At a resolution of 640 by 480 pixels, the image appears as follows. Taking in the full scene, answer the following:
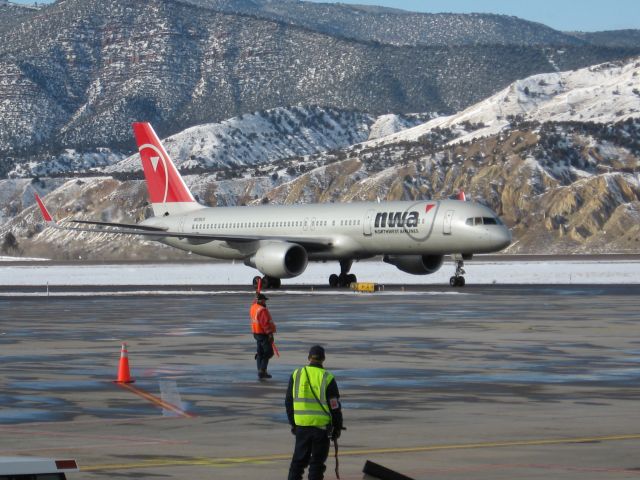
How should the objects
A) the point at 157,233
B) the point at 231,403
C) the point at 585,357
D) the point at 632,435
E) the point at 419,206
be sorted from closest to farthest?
the point at 632,435
the point at 231,403
the point at 585,357
the point at 419,206
the point at 157,233

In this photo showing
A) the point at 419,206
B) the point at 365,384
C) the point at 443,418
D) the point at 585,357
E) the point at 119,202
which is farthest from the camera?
A: the point at 119,202

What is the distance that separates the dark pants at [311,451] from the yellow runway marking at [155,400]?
23.6ft

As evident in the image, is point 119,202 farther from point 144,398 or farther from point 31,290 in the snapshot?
point 144,398

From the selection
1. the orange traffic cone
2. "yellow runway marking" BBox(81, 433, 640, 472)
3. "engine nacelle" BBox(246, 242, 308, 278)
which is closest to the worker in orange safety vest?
the orange traffic cone

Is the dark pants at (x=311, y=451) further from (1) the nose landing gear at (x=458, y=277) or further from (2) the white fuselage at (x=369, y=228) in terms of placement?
(1) the nose landing gear at (x=458, y=277)

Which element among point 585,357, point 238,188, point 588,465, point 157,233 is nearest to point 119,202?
point 238,188

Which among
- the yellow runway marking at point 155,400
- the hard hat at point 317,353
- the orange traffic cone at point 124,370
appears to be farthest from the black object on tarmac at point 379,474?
the orange traffic cone at point 124,370

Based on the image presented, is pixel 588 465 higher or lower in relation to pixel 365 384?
lower

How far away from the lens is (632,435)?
59.3 ft

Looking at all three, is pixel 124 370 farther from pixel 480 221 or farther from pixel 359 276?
pixel 359 276

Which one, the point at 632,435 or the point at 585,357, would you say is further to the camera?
the point at 585,357

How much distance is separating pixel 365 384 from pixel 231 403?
326 cm

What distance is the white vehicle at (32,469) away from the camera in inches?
340

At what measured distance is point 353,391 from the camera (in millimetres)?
23375
